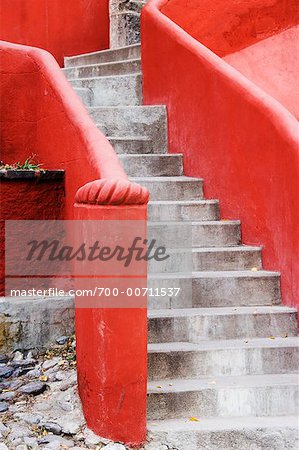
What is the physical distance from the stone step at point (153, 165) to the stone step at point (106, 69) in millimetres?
1875

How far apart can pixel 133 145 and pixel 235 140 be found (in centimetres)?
125

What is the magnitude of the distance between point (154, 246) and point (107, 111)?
6.56 ft

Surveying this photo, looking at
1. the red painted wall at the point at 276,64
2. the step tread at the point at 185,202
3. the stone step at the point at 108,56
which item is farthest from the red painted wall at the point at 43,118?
the red painted wall at the point at 276,64

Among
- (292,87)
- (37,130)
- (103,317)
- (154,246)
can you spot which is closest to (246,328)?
(154,246)

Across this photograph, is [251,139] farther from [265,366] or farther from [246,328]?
[265,366]

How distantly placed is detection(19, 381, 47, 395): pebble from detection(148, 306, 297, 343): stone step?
2.60 feet

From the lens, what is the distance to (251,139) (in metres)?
4.67

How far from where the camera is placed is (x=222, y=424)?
342 centimetres

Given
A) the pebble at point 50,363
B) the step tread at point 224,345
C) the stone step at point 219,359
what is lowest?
the pebble at point 50,363

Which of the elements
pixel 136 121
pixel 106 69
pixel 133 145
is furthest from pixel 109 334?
pixel 106 69

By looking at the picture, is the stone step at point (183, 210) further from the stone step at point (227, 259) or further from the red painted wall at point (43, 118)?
the red painted wall at point (43, 118)

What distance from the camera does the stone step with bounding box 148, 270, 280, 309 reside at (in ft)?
13.9

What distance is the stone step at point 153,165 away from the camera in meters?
5.46

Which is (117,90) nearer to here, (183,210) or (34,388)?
(183,210)
